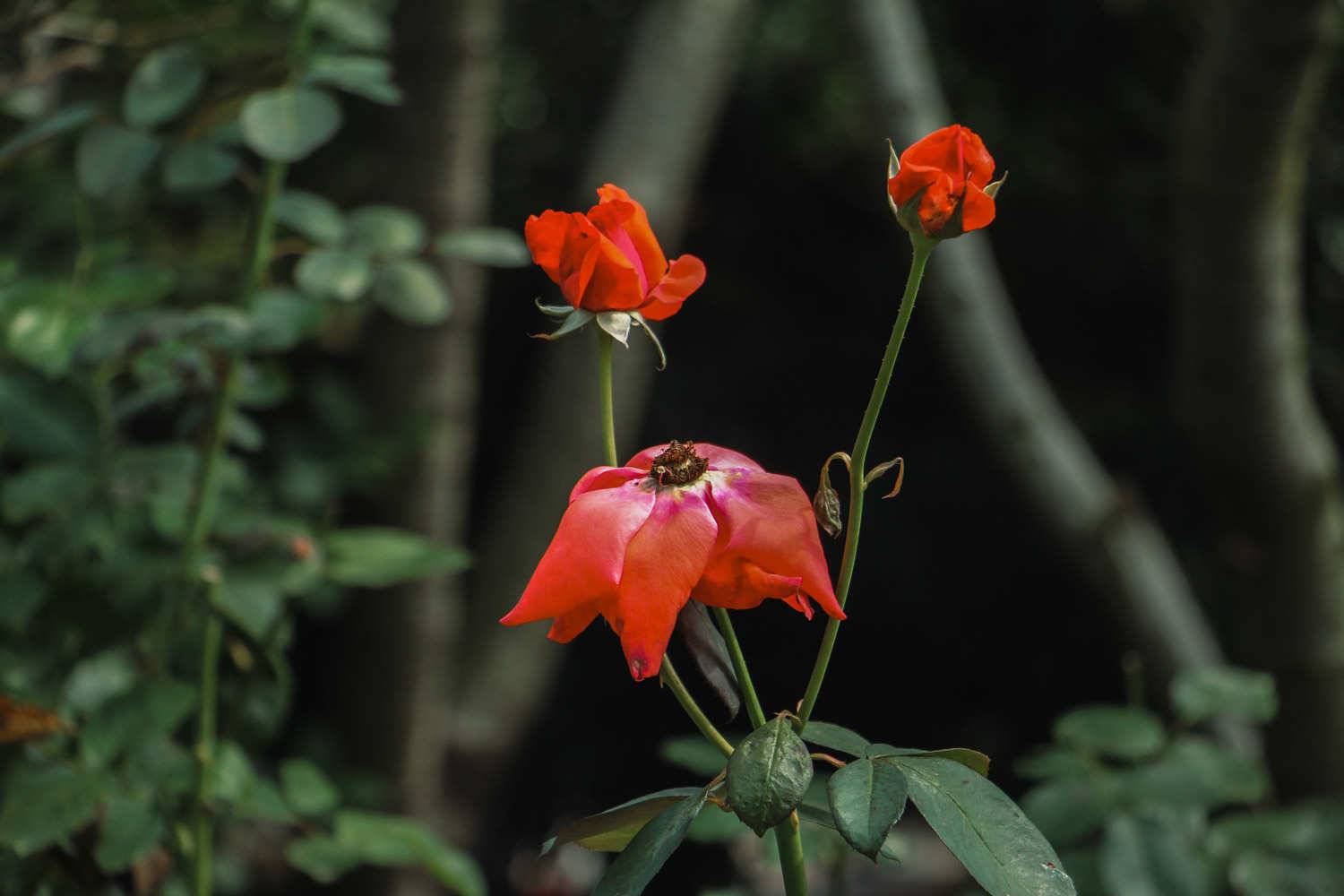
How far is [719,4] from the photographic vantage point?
7.42ft

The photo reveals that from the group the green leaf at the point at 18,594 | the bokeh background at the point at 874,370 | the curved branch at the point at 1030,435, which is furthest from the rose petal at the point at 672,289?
the curved branch at the point at 1030,435

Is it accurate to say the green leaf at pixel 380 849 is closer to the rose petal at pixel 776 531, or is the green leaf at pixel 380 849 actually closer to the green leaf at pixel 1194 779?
the green leaf at pixel 1194 779

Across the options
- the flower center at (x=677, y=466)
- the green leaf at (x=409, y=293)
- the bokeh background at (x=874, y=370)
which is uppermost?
the flower center at (x=677, y=466)

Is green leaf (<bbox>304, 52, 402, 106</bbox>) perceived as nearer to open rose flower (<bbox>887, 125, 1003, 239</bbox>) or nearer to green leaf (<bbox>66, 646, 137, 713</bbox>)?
green leaf (<bbox>66, 646, 137, 713</bbox>)

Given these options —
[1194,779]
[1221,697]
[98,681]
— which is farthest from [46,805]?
[1221,697]

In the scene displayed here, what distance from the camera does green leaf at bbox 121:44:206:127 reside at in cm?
96

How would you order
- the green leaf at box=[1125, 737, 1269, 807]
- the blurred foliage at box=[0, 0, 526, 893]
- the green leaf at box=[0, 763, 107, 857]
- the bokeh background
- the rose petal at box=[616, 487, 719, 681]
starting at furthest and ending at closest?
the bokeh background
the green leaf at box=[1125, 737, 1269, 807]
the blurred foliage at box=[0, 0, 526, 893]
the green leaf at box=[0, 763, 107, 857]
the rose petal at box=[616, 487, 719, 681]

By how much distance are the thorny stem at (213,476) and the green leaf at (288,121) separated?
0.12 feet

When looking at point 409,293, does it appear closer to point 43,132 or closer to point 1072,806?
point 43,132

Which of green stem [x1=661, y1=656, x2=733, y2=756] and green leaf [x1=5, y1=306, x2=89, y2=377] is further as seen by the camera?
green leaf [x1=5, y1=306, x2=89, y2=377]

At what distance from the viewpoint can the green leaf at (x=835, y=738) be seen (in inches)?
21.2

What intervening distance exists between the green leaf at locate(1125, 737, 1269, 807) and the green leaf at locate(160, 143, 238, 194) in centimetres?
87

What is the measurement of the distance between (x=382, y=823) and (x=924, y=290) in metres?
1.23

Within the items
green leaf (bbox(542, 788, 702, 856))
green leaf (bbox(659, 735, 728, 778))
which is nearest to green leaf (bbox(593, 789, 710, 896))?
green leaf (bbox(542, 788, 702, 856))
